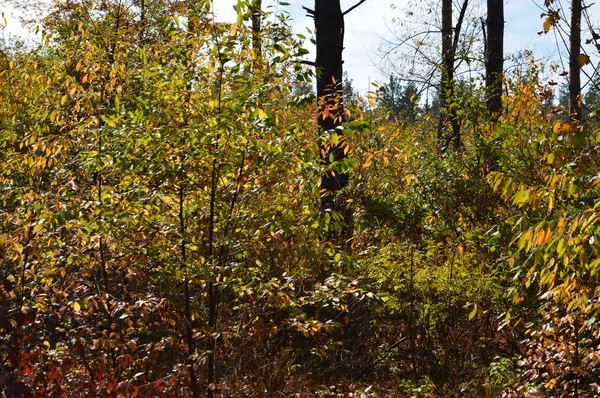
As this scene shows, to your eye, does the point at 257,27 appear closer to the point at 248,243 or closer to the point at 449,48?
the point at 248,243

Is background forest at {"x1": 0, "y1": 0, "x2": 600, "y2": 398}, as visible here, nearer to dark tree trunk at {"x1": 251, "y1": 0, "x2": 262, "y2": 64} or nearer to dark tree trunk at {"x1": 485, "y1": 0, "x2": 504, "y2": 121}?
dark tree trunk at {"x1": 251, "y1": 0, "x2": 262, "y2": 64}

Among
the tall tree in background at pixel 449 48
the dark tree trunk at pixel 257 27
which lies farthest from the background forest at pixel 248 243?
the tall tree in background at pixel 449 48

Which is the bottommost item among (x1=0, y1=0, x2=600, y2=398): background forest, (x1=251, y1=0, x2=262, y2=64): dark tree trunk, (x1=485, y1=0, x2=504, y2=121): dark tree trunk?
(x1=0, y1=0, x2=600, y2=398): background forest

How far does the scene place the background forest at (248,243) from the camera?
416 centimetres

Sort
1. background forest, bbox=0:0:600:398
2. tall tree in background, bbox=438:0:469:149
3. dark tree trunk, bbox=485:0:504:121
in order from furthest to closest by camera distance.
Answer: dark tree trunk, bbox=485:0:504:121
tall tree in background, bbox=438:0:469:149
background forest, bbox=0:0:600:398

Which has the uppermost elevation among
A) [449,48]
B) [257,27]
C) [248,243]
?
[449,48]

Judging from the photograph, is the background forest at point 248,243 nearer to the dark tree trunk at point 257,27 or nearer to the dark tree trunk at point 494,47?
the dark tree trunk at point 257,27

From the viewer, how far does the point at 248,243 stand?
509 cm

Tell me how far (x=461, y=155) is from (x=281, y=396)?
4162 millimetres

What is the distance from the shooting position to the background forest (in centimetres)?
416

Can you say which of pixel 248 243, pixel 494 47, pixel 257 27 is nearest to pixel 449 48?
pixel 494 47

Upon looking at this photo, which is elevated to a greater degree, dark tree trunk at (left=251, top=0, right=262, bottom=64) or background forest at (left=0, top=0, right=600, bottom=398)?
dark tree trunk at (left=251, top=0, right=262, bottom=64)

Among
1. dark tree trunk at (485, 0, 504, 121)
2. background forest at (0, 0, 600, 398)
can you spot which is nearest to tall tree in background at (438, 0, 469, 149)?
dark tree trunk at (485, 0, 504, 121)

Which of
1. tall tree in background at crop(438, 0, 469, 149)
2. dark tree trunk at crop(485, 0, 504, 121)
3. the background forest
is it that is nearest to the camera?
the background forest
